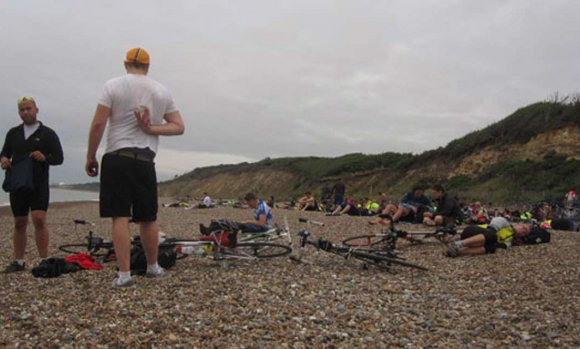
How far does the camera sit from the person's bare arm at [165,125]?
3922 millimetres

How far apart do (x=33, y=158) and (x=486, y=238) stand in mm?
6508

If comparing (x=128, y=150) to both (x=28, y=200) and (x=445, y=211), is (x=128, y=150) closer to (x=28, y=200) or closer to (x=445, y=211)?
(x=28, y=200)

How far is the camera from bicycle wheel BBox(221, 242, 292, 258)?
18.6 ft

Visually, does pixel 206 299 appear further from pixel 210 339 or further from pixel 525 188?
pixel 525 188

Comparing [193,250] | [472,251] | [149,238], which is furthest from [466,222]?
[149,238]

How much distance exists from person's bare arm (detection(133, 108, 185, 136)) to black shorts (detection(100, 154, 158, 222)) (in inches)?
12.1

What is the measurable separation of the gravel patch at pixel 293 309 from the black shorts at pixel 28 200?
74cm

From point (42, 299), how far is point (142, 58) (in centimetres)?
230

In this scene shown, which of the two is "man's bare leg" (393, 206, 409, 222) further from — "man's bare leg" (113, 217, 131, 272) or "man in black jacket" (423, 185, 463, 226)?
"man's bare leg" (113, 217, 131, 272)

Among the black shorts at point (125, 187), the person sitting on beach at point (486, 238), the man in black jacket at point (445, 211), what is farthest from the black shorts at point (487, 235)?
the black shorts at point (125, 187)

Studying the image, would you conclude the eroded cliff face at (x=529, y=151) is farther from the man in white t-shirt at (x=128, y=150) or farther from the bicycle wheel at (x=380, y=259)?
the man in white t-shirt at (x=128, y=150)

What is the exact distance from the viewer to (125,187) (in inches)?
153

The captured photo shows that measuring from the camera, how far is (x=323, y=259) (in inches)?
240

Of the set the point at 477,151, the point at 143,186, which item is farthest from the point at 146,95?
the point at 477,151
